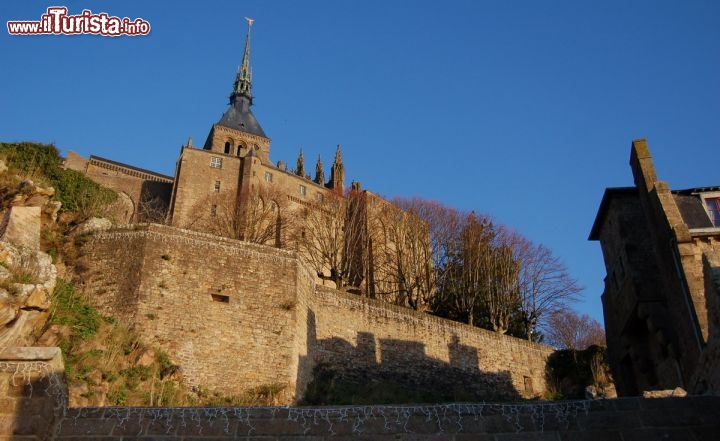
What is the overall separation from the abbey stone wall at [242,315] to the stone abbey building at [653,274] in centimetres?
635

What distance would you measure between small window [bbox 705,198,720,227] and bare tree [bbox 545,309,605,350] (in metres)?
29.8

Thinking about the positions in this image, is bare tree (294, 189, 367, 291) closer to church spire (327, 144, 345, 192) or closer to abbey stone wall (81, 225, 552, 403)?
abbey stone wall (81, 225, 552, 403)

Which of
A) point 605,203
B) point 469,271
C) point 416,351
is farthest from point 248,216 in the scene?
point 605,203

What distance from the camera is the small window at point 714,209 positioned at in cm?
1529

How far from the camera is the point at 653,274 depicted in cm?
1628

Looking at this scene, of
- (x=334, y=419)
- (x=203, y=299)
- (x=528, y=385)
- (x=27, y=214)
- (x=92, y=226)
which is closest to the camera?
(x=334, y=419)

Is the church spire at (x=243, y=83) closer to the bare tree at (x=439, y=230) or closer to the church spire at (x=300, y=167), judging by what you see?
the church spire at (x=300, y=167)

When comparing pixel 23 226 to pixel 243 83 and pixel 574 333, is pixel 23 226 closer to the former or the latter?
pixel 574 333

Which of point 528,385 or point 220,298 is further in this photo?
point 528,385

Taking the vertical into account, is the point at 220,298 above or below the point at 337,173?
below

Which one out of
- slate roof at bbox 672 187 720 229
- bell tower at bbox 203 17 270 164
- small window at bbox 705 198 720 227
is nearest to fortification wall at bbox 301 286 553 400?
slate roof at bbox 672 187 720 229

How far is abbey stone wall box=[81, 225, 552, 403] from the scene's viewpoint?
16.8m

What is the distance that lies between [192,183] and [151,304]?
1008 inches

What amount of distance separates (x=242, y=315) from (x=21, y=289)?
8435 mm
